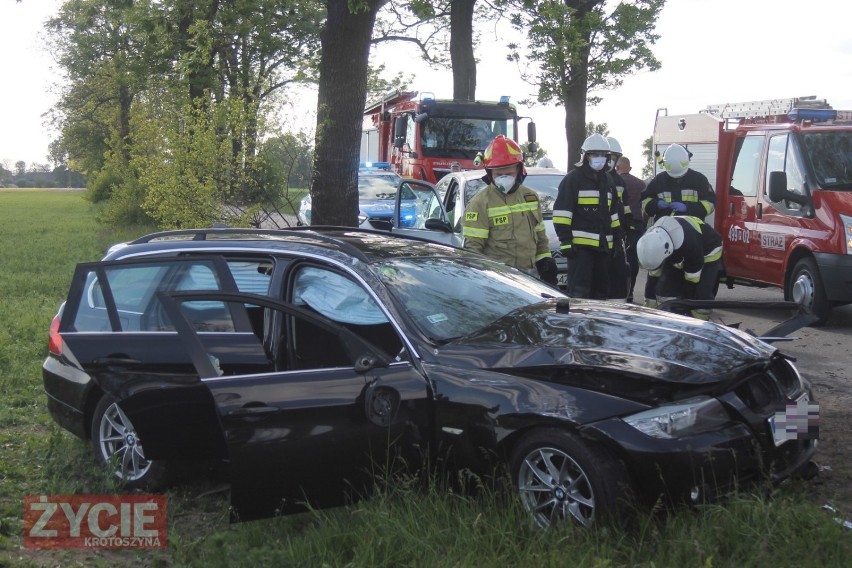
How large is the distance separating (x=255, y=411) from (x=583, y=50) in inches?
777

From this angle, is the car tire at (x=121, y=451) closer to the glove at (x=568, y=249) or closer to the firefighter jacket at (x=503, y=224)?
the firefighter jacket at (x=503, y=224)

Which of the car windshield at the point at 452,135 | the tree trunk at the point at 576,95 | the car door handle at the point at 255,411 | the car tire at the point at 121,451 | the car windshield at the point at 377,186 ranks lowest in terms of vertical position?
the car tire at the point at 121,451

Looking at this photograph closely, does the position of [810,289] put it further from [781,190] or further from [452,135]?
[452,135]

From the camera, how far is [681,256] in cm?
814

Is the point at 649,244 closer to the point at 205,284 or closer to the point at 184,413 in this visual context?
the point at 205,284

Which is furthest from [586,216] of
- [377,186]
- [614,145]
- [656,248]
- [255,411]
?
[377,186]

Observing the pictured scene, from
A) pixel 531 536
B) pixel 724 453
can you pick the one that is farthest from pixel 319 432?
pixel 724 453

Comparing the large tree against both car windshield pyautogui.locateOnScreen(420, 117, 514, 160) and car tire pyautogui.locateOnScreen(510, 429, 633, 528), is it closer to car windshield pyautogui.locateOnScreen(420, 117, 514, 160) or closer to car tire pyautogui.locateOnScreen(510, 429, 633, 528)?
car windshield pyautogui.locateOnScreen(420, 117, 514, 160)

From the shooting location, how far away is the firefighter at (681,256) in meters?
8.05

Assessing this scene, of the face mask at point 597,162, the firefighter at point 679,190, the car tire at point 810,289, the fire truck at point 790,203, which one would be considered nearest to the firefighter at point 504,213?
the face mask at point 597,162

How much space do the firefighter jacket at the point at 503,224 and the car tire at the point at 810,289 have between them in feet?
12.1

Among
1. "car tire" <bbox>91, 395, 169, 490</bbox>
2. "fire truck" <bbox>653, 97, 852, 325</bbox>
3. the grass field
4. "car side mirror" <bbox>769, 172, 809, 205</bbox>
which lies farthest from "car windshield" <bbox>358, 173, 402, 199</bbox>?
the grass field

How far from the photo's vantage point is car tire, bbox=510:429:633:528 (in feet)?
13.4

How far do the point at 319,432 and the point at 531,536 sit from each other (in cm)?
103
